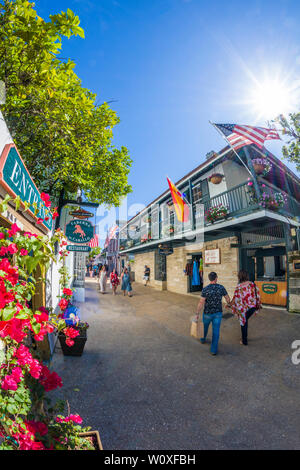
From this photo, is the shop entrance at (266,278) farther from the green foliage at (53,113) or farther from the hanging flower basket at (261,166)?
the green foliage at (53,113)

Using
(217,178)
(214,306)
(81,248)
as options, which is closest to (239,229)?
(217,178)

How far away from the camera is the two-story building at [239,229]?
28.0 ft

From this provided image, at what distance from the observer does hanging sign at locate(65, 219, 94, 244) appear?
6344 millimetres

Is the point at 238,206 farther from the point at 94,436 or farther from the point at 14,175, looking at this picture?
the point at 94,436

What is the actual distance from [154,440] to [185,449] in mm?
354

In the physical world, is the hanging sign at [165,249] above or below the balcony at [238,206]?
below

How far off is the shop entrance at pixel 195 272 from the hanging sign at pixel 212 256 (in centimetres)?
122

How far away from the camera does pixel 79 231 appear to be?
6426 mm

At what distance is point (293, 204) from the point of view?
10.2m

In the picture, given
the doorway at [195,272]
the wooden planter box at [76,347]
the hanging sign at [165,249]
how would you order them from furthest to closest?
the hanging sign at [165,249] < the doorway at [195,272] < the wooden planter box at [76,347]

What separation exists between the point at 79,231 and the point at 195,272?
7976mm

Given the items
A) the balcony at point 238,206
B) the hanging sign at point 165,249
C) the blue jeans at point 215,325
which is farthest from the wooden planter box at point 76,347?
the hanging sign at point 165,249

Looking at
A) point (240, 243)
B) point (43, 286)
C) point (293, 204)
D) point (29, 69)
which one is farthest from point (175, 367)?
point (293, 204)
